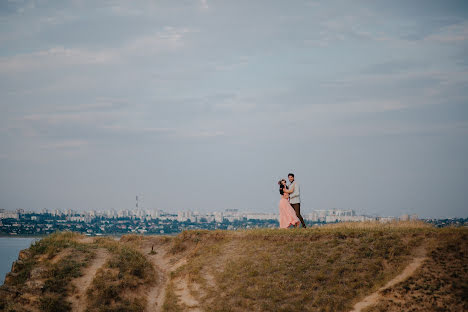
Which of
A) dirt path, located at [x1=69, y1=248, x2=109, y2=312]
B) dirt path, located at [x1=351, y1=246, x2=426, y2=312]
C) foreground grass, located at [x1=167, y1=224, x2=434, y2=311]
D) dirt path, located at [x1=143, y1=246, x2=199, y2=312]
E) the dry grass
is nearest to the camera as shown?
the dry grass

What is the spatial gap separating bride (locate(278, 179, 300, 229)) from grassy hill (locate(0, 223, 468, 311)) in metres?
1.94

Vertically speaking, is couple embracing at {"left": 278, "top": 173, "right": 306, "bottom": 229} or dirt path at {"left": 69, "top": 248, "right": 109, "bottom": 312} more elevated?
couple embracing at {"left": 278, "top": 173, "right": 306, "bottom": 229}

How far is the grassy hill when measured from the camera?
17.4 meters

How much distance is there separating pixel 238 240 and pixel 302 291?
8.40 meters

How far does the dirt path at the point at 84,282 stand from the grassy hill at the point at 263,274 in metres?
0.06

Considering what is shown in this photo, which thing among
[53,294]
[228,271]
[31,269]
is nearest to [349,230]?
[228,271]

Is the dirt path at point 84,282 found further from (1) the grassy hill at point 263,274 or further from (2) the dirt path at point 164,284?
(2) the dirt path at point 164,284

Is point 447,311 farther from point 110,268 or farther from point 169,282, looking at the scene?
point 110,268

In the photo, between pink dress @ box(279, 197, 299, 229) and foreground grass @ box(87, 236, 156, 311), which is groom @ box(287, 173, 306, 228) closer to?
pink dress @ box(279, 197, 299, 229)

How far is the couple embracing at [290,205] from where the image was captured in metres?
27.2

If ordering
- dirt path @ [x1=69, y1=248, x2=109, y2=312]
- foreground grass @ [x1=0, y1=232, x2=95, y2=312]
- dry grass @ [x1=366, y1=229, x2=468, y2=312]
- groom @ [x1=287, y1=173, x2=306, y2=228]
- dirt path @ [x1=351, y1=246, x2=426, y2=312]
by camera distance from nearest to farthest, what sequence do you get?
dry grass @ [x1=366, y1=229, x2=468, y2=312] < dirt path @ [x1=351, y1=246, x2=426, y2=312] < foreground grass @ [x1=0, y1=232, x2=95, y2=312] < dirt path @ [x1=69, y1=248, x2=109, y2=312] < groom @ [x1=287, y1=173, x2=306, y2=228]

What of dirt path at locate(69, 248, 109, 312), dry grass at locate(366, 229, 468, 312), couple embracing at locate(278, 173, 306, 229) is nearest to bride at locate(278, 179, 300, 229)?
couple embracing at locate(278, 173, 306, 229)

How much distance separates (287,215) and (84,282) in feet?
44.0

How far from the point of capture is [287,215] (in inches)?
1080
